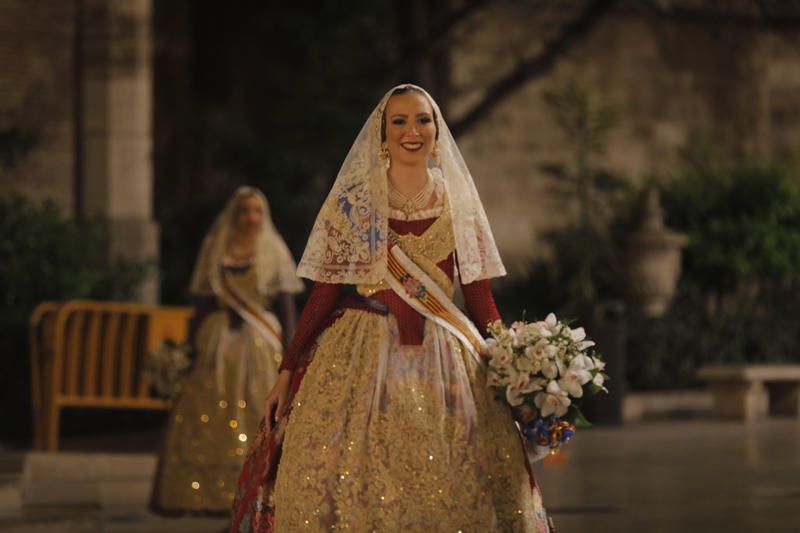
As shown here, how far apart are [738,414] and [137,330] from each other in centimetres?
598

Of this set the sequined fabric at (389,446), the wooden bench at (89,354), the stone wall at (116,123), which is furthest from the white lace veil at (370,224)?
the stone wall at (116,123)

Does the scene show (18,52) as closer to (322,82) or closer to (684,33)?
(322,82)

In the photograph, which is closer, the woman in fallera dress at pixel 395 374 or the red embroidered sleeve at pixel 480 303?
the woman in fallera dress at pixel 395 374

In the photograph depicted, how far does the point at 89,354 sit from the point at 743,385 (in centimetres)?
642

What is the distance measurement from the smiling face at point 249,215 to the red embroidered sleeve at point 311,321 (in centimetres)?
317

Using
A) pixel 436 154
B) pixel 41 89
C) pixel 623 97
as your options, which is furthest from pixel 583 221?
pixel 436 154

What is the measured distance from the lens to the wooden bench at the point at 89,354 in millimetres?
10625

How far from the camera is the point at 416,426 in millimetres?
4676

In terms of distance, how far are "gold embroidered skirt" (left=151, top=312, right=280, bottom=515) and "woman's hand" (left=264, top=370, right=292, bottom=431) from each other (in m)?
2.83

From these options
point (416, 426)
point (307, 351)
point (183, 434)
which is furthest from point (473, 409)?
point (183, 434)

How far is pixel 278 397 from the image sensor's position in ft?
16.4

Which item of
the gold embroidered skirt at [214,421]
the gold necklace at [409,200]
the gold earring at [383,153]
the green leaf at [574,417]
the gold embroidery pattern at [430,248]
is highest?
the gold earring at [383,153]

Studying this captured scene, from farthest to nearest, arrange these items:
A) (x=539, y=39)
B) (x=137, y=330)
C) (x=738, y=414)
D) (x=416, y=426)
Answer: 1. (x=539, y=39)
2. (x=738, y=414)
3. (x=137, y=330)
4. (x=416, y=426)

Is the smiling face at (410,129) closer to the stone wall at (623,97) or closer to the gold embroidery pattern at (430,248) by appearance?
the gold embroidery pattern at (430,248)
